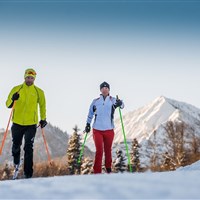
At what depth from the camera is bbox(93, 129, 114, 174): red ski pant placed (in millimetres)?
9281

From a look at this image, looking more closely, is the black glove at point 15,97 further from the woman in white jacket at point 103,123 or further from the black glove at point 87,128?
the black glove at point 87,128

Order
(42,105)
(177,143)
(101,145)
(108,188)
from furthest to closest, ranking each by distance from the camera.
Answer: (177,143) < (101,145) < (42,105) < (108,188)

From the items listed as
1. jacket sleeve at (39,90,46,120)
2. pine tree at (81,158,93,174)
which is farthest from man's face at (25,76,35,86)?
pine tree at (81,158,93,174)

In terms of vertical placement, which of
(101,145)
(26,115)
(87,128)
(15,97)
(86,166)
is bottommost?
(86,166)

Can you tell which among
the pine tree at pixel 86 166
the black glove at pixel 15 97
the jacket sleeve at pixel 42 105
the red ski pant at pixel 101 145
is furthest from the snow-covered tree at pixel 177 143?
the black glove at pixel 15 97

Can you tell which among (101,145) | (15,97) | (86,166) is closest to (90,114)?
(101,145)

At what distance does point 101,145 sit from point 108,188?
4.31m

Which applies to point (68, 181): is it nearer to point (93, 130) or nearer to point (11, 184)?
point (11, 184)

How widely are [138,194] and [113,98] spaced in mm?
4937

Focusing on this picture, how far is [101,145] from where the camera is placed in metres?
9.29

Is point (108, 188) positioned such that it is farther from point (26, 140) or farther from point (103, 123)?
point (103, 123)

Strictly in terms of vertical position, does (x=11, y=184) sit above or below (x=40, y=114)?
below

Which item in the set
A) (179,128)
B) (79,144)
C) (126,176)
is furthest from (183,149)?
(126,176)

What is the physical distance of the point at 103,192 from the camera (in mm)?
4801
